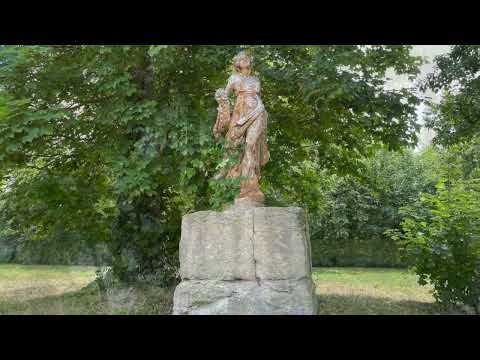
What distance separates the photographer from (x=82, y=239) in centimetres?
1125

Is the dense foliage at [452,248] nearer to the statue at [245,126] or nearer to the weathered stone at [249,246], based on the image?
the weathered stone at [249,246]

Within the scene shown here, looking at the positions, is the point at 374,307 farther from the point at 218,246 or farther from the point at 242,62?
the point at 242,62

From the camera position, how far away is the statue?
23.9 ft

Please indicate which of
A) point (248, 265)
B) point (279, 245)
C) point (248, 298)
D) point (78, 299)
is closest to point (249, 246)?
point (248, 265)

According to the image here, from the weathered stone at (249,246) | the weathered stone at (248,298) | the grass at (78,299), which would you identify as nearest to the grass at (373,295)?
the weathered stone at (248,298)

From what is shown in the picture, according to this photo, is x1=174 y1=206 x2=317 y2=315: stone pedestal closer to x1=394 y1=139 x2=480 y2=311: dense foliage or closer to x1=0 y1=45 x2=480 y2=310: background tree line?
x1=0 y1=45 x2=480 y2=310: background tree line

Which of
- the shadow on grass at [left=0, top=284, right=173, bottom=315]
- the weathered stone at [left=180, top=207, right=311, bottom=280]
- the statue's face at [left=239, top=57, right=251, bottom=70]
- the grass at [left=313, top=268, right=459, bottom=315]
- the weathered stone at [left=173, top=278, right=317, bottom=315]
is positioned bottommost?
the grass at [left=313, top=268, right=459, bottom=315]

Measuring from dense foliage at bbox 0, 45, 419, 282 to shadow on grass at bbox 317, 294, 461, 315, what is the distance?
2337 mm

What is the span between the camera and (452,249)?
8547 mm

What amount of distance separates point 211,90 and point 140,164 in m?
2.43

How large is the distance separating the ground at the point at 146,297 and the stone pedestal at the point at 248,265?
220cm

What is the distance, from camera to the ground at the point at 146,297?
29.8 ft

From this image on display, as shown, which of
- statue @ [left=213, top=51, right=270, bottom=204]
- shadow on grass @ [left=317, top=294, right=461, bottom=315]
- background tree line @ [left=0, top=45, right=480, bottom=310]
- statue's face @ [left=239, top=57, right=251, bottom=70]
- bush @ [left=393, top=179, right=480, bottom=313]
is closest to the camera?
statue @ [left=213, top=51, right=270, bottom=204]

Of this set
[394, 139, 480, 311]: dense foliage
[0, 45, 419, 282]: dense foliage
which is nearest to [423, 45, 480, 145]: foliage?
[0, 45, 419, 282]: dense foliage
